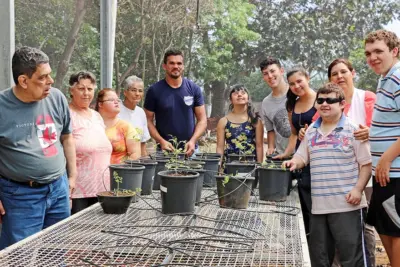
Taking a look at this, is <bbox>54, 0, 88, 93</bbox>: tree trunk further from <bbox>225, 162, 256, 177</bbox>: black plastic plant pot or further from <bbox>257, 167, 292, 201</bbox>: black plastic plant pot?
<bbox>257, 167, 292, 201</bbox>: black plastic plant pot

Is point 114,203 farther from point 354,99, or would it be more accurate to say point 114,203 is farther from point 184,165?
point 354,99

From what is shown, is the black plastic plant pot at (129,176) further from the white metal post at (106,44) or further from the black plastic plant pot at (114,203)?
the white metal post at (106,44)

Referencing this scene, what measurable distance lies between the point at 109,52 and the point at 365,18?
20490mm

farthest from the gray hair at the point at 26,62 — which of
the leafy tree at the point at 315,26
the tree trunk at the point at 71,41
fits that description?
the leafy tree at the point at 315,26

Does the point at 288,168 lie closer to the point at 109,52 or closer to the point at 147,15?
the point at 109,52

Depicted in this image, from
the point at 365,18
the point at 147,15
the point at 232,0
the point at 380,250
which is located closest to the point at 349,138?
the point at 380,250

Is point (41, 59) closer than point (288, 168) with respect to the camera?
Yes

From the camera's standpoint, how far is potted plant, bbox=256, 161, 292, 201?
2.59 m

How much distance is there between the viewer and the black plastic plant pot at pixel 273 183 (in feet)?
8.51

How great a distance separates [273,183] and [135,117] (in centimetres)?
154

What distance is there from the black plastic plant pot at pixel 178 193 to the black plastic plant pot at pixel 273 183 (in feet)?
1.90

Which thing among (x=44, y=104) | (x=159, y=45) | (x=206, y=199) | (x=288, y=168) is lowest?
(x=206, y=199)

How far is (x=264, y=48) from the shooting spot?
71.9ft

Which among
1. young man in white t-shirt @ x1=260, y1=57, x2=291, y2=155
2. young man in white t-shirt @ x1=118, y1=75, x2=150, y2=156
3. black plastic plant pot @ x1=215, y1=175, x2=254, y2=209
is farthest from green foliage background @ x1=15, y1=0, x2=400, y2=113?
black plastic plant pot @ x1=215, y1=175, x2=254, y2=209
